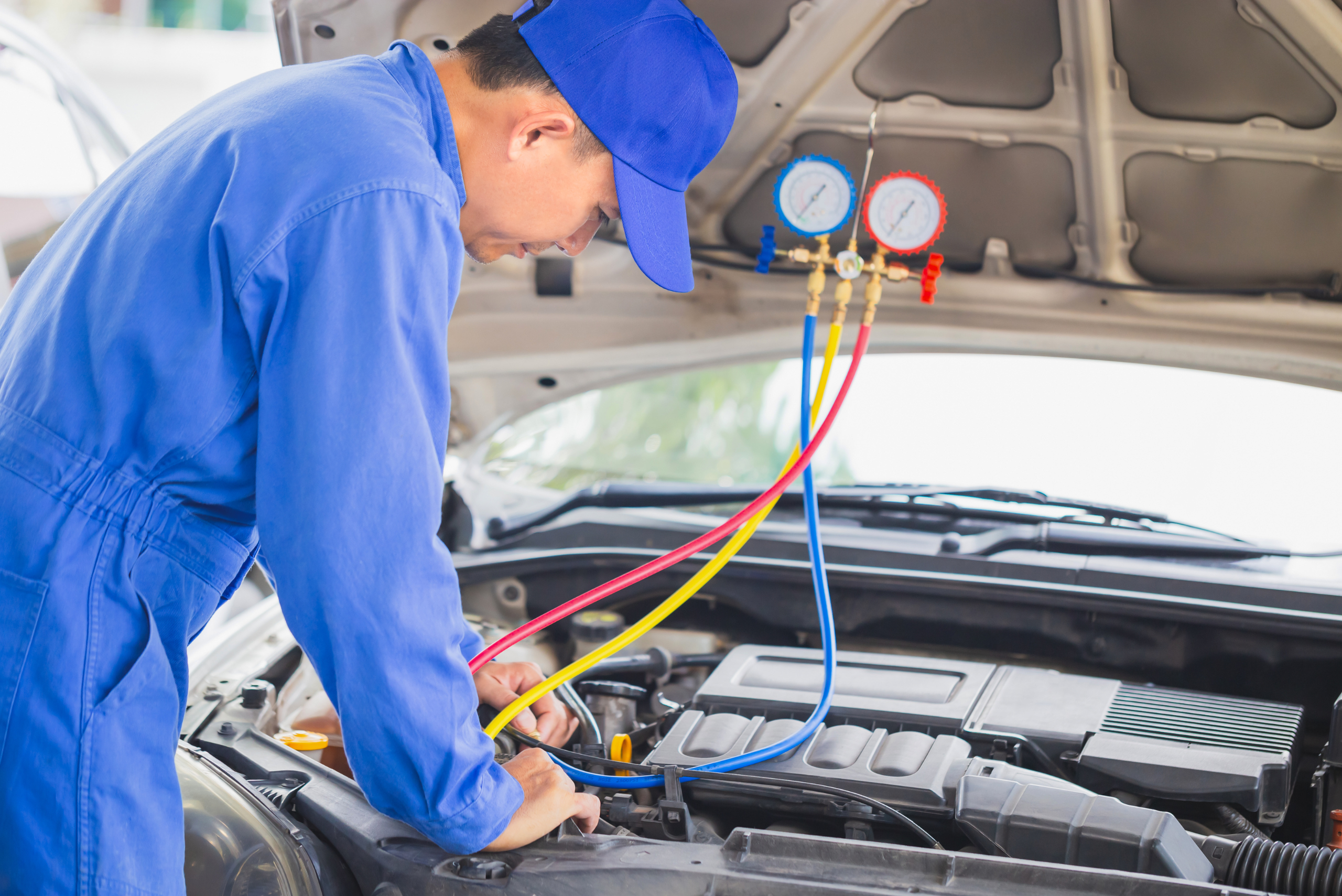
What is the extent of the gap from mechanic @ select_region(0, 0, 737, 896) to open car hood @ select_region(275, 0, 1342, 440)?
2.23 ft

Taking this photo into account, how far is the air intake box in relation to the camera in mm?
1333

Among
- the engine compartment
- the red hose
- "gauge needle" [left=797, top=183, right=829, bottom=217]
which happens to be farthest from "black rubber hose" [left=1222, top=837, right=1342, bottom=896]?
"gauge needle" [left=797, top=183, right=829, bottom=217]

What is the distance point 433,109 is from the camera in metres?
1.08

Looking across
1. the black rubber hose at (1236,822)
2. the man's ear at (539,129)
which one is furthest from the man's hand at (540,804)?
the black rubber hose at (1236,822)

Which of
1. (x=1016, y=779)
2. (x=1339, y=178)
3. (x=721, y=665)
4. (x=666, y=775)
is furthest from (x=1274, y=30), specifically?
(x=666, y=775)

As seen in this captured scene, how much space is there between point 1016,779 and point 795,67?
1.14 metres

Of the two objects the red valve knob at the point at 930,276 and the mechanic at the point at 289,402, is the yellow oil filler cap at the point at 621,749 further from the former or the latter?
the red valve knob at the point at 930,276

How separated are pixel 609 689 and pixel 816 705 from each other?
0.32 metres

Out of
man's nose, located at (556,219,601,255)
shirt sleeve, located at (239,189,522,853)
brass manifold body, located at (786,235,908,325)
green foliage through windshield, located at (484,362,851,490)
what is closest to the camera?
shirt sleeve, located at (239,189,522,853)

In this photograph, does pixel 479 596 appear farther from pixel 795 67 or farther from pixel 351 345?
pixel 351 345

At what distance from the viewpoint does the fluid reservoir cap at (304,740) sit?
1521 mm

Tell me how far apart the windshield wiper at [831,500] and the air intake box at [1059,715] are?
15.1 inches

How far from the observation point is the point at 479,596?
2098 millimetres

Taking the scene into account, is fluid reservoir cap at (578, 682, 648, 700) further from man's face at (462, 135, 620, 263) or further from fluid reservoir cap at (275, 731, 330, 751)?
man's face at (462, 135, 620, 263)
